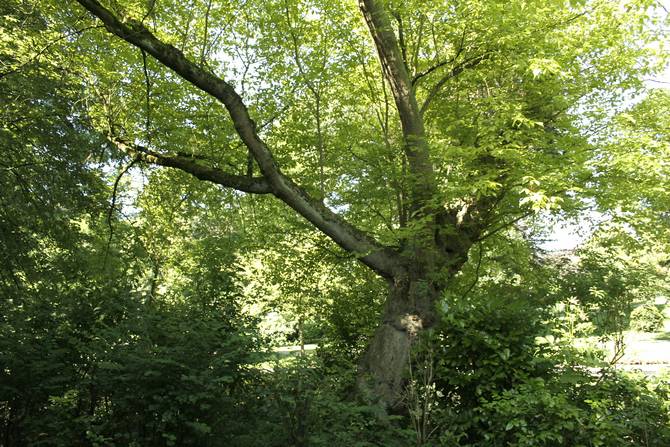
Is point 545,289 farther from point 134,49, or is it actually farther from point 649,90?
point 134,49

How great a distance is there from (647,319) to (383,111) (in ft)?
18.6

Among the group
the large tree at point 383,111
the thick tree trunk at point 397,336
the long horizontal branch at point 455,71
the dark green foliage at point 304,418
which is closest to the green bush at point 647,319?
the large tree at point 383,111

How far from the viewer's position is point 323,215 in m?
6.86

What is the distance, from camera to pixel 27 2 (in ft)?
20.6

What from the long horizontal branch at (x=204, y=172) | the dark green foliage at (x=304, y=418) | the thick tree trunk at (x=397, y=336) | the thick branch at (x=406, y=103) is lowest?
the dark green foliage at (x=304, y=418)

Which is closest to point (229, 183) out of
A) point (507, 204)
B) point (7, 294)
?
point (7, 294)

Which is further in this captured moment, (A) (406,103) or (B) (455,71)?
(B) (455,71)

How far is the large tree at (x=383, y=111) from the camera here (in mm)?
6012

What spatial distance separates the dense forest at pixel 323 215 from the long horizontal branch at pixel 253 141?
0.03 m

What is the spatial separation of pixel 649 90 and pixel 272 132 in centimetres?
656

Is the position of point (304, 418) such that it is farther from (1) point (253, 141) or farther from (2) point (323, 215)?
(1) point (253, 141)

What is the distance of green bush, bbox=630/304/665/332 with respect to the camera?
4.96 m

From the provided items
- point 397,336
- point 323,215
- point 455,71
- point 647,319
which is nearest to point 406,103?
point 455,71

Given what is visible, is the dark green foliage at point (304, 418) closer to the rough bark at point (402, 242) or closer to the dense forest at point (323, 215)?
the dense forest at point (323, 215)
